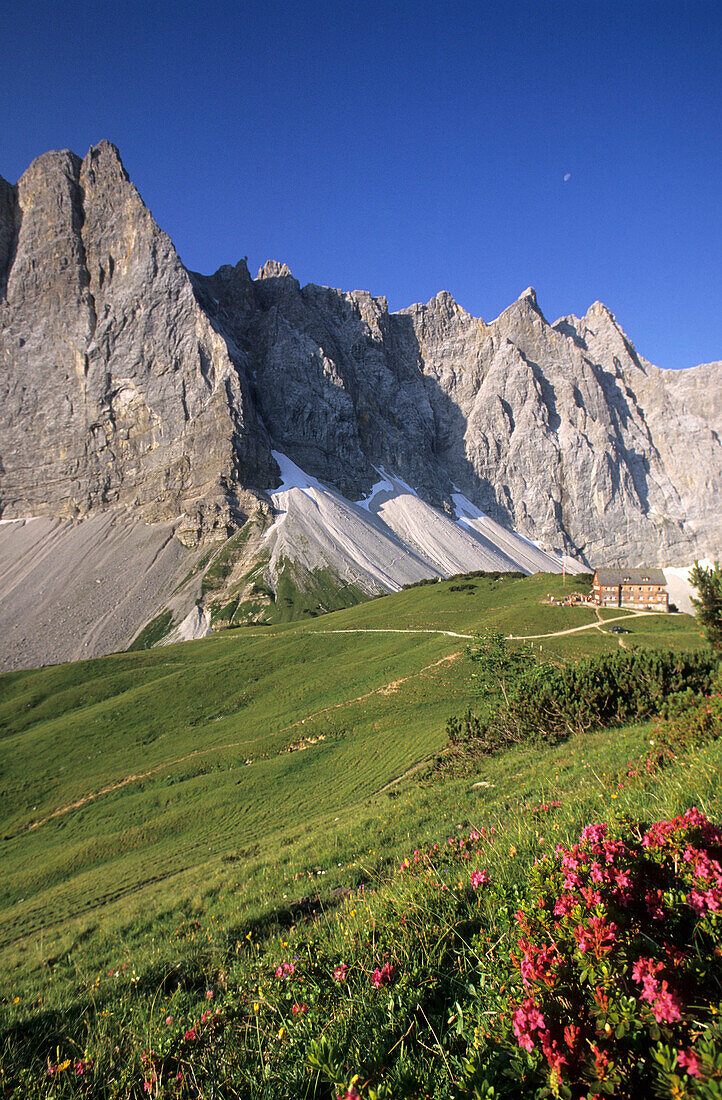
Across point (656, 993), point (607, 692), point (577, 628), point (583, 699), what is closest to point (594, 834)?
point (656, 993)

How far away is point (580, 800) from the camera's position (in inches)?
321

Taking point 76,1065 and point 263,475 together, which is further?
point 263,475

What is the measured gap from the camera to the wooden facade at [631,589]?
248 ft

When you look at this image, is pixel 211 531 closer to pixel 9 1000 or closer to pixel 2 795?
pixel 2 795

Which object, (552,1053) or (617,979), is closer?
(552,1053)

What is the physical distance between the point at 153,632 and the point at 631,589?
4369 inches

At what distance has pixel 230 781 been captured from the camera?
28359mm

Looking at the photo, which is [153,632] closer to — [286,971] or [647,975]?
[286,971]

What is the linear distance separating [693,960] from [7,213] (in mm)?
268525

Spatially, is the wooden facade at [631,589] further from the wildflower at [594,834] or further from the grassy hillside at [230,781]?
the wildflower at [594,834]

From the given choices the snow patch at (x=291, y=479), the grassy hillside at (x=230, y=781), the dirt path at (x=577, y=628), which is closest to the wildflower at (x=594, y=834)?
the grassy hillside at (x=230, y=781)

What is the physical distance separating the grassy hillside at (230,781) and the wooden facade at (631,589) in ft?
52.8

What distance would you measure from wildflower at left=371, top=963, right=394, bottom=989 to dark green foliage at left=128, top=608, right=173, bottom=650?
130775mm

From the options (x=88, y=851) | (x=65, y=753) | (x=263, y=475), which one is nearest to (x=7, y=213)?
(x=263, y=475)
